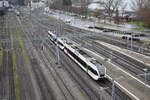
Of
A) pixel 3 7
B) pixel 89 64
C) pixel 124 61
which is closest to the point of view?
pixel 89 64

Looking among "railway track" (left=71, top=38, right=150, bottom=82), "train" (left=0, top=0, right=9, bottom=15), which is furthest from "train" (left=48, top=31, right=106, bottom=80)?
"train" (left=0, top=0, right=9, bottom=15)

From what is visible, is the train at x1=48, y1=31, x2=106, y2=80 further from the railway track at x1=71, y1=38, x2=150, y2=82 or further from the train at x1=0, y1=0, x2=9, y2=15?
the train at x1=0, y1=0, x2=9, y2=15

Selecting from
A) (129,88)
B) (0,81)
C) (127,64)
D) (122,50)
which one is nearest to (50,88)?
(0,81)

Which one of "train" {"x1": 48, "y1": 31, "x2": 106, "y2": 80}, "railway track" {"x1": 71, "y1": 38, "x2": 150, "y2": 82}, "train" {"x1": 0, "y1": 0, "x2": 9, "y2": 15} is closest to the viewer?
"train" {"x1": 48, "y1": 31, "x2": 106, "y2": 80}

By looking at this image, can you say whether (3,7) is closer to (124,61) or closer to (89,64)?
(124,61)

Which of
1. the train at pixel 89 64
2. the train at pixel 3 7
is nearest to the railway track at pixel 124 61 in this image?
the train at pixel 89 64

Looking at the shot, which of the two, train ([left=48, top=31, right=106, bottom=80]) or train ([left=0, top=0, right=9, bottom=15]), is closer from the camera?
train ([left=48, top=31, right=106, bottom=80])

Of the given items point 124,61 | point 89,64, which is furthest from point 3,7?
point 89,64

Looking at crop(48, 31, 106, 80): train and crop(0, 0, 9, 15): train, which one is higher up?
crop(0, 0, 9, 15): train

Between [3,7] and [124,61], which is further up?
[3,7]

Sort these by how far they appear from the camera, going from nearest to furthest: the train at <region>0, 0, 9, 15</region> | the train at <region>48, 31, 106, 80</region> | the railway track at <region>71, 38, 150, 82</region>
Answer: the train at <region>48, 31, 106, 80</region>
the railway track at <region>71, 38, 150, 82</region>
the train at <region>0, 0, 9, 15</region>

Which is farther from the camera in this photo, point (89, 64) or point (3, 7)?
point (3, 7)

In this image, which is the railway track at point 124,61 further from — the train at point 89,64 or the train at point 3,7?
the train at point 3,7

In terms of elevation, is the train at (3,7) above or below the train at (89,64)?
above
